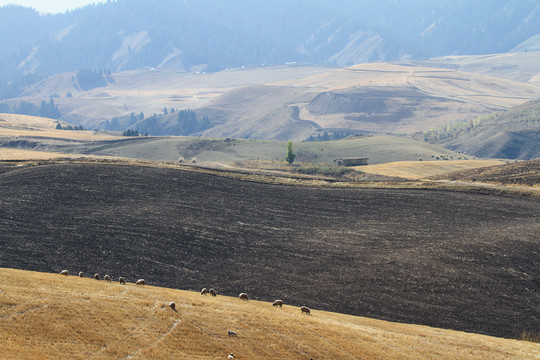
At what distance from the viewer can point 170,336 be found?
1126 inches

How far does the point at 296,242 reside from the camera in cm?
5703

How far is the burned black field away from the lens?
1777 inches

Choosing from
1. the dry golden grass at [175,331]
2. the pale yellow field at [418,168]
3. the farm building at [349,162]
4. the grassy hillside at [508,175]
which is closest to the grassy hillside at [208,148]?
the farm building at [349,162]

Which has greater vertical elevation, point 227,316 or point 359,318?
point 227,316

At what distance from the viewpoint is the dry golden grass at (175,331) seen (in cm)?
2708

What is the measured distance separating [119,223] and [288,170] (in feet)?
239

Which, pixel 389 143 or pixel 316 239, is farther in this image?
pixel 389 143

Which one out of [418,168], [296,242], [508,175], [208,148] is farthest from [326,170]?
[296,242]

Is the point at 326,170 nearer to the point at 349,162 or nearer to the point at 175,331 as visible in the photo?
the point at 349,162

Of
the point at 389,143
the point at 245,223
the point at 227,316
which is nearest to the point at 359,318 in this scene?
the point at 227,316

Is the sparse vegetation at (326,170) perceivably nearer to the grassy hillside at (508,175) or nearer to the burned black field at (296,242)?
the grassy hillside at (508,175)

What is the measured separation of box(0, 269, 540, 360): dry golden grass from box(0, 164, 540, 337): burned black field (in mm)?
7829

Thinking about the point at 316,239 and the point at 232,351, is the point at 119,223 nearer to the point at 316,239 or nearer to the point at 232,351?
the point at 316,239

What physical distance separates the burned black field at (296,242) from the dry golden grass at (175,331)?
7829 mm
